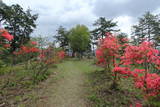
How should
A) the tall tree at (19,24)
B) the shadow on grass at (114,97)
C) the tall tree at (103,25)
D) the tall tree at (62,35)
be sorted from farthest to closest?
the tall tree at (62,35), the tall tree at (103,25), the tall tree at (19,24), the shadow on grass at (114,97)

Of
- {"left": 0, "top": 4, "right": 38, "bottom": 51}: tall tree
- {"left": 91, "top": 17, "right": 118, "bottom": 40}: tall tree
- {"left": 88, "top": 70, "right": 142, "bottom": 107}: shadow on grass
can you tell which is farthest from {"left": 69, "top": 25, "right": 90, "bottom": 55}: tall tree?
{"left": 88, "top": 70, "right": 142, "bottom": 107}: shadow on grass

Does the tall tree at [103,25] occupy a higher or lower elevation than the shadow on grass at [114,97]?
higher

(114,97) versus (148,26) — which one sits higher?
(148,26)

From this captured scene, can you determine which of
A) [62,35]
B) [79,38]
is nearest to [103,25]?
[79,38]

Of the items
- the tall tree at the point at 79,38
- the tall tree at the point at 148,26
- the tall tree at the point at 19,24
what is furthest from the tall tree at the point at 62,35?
the tall tree at the point at 148,26

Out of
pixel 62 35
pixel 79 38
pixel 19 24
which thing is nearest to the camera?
pixel 19 24

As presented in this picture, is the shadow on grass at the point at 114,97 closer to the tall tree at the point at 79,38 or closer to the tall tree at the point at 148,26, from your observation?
the tall tree at the point at 148,26

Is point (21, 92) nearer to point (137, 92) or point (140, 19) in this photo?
point (137, 92)

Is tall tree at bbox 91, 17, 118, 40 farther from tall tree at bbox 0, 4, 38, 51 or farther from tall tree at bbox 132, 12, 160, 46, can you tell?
tall tree at bbox 0, 4, 38, 51

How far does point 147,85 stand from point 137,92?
2.29 m

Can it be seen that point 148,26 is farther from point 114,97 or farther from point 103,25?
point 114,97

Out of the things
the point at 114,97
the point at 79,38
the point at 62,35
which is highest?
the point at 62,35

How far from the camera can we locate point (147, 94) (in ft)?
9.77

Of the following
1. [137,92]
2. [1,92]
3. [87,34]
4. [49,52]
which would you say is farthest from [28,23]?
[137,92]
